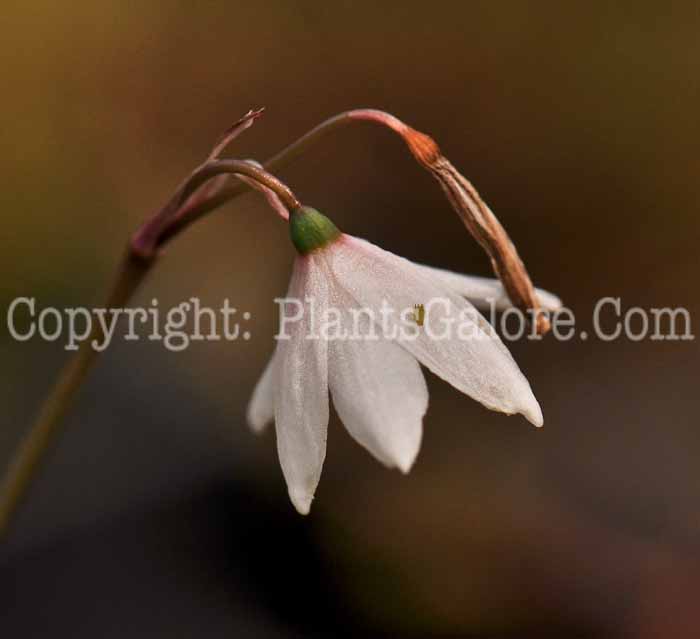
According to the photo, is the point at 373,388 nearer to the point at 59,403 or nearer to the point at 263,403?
the point at 263,403

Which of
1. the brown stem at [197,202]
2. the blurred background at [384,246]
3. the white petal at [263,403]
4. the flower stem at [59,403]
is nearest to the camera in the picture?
the brown stem at [197,202]

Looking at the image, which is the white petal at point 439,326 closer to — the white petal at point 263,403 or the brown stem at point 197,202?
the brown stem at point 197,202

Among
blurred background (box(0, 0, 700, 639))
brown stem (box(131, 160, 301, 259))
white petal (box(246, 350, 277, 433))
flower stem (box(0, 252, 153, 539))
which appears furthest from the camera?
blurred background (box(0, 0, 700, 639))

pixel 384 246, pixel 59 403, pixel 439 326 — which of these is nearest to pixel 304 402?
pixel 439 326

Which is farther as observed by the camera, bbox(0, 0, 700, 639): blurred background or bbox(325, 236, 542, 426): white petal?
bbox(0, 0, 700, 639): blurred background

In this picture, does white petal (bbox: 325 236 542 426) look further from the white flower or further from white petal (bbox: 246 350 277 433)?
white petal (bbox: 246 350 277 433)

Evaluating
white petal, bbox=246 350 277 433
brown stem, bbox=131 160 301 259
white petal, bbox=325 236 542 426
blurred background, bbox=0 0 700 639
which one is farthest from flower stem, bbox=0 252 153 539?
blurred background, bbox=0 0 700 639

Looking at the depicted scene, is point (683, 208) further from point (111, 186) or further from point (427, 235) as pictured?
point (111, 186)

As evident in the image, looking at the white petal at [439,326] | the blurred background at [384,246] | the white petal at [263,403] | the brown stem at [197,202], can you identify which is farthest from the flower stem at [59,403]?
the blurred background at [384,246]
